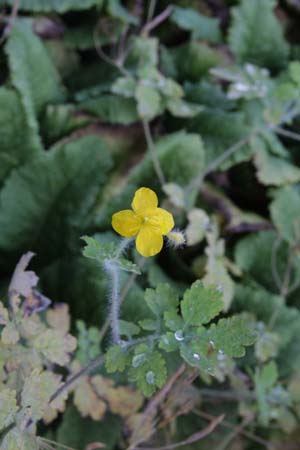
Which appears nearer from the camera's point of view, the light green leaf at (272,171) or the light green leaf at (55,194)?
the light green leaf at (55,194)

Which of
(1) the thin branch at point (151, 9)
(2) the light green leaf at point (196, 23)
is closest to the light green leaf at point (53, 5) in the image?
(1) the thin branch at point (151, 9)

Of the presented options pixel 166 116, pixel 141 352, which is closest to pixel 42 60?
pixel 166 116

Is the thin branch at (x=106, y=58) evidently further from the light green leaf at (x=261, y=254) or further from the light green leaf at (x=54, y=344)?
the light green leaf at (x=54, y=344)

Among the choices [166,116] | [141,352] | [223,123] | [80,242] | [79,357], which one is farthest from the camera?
[166,116]

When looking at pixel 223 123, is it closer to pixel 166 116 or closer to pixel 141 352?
pixel 166 116

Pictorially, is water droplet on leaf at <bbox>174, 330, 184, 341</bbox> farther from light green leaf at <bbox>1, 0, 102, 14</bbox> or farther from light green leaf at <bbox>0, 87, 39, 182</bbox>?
light green leaf at <bbox>1, 0, 102, 14</bbox>

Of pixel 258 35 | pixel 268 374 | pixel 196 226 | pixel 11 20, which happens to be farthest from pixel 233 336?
pixel 258 35

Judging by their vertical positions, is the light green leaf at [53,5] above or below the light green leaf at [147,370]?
above
